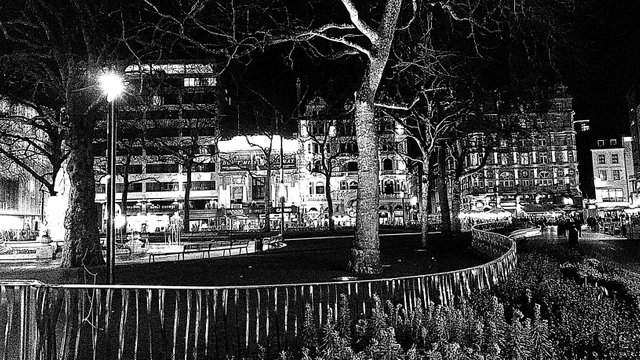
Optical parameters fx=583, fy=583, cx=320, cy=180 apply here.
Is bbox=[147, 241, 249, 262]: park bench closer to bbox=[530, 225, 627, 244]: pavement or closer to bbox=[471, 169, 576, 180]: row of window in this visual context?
bbox=[530, 225, 627, 244]: pavement

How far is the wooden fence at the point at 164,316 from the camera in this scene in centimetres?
609

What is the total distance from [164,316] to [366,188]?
881cm

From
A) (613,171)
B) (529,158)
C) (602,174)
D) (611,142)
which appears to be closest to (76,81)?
(529,158)

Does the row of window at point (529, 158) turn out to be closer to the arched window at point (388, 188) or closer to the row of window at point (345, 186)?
the row of window at point (345, 186)

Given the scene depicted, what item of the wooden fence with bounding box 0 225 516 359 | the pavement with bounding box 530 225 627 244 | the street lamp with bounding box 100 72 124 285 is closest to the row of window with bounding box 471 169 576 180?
the pavement with bounding box 530 225 627 244

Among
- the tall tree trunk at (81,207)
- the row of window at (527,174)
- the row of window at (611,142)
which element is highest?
the row of window at (611,142)

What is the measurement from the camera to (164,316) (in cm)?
857

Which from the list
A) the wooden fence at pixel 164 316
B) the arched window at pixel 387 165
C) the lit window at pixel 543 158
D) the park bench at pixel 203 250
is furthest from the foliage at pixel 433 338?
the lit window at pixel 543 158

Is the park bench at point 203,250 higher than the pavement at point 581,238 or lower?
higher

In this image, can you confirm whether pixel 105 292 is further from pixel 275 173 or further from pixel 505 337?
pixel 275 173

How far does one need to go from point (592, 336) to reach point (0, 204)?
9293cm

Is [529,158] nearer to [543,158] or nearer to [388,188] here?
[543,158]

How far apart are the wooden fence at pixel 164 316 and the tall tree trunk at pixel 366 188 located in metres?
4.67

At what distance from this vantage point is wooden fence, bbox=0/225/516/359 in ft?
20.0
